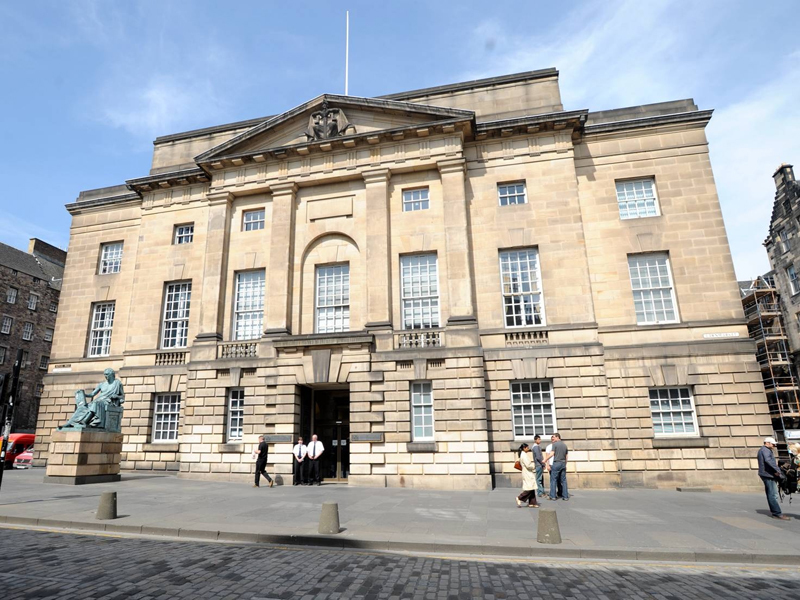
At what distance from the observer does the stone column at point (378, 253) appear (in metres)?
19.4

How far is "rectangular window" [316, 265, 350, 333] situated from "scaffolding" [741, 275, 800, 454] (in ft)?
116

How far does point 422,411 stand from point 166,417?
12722 millimetres

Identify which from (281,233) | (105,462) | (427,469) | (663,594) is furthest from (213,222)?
(663,594)

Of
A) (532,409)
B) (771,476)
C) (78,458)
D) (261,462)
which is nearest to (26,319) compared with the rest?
(78,458)

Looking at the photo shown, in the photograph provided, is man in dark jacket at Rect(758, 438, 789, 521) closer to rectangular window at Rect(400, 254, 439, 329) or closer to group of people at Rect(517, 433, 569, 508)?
group of people at Rect(517, 433, 569, 508)

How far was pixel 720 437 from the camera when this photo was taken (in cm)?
1727

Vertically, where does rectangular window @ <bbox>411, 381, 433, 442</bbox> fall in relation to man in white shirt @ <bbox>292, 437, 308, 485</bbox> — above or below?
above

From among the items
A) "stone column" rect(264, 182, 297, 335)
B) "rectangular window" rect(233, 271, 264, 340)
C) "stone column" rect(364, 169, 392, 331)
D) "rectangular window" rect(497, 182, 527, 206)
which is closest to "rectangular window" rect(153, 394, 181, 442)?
"rectangular window" rect(233, 271, 264, 340)

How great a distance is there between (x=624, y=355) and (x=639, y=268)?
3829mm

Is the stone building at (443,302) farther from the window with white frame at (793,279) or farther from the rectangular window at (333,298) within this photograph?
the window with white frame at (793,279)

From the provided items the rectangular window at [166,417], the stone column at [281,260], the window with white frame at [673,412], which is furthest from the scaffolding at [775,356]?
the rectangular window at [166,417]

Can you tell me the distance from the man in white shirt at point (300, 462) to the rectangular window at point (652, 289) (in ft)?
46.4

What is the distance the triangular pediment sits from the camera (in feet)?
68.8

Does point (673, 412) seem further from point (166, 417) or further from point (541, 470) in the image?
point (166, 417)
